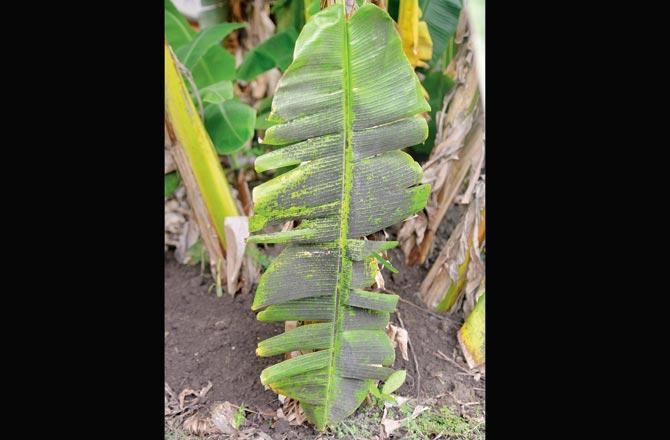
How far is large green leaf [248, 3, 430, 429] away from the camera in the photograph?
2.92 feet

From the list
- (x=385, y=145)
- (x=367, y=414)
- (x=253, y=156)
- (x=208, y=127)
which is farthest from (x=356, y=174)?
(x=253, y=156)

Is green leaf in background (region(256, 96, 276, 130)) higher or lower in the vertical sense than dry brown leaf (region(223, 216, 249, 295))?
higher

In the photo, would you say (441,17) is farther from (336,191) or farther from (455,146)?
(336,191)

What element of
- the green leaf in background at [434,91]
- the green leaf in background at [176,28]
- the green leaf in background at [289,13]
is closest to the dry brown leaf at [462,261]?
the green leaf in background at [434,91]

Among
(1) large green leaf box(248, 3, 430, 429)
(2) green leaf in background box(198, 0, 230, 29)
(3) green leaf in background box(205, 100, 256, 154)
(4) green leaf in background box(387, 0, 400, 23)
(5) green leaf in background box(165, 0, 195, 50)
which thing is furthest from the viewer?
(2) green leaf in background box(198, 0, 230, 29)

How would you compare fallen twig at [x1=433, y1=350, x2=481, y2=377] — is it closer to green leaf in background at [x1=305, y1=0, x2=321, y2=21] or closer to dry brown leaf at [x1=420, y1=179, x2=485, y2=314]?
dry brown leaf at [x1=420, y1=179, x2=485, y2=314]

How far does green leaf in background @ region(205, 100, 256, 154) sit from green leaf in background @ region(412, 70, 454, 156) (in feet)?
1.10

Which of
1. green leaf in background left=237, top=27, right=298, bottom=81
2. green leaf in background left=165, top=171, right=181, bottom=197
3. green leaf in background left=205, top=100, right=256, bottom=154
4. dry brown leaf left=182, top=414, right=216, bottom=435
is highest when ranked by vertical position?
green leaf in background left=237, top=27, right=298, bottom=81

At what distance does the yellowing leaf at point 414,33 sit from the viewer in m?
1.14

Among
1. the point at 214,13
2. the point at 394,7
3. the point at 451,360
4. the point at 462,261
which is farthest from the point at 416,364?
the point at 214,13

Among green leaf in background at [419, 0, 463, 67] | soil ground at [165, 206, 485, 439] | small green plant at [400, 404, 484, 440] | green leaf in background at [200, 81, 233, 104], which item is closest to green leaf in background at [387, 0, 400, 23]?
green leaf in background at [419, 0, 463, 67]

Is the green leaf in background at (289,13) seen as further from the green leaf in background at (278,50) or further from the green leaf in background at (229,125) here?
the green leaf in background at (229,125)

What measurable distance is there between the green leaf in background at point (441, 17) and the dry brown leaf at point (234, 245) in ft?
1.62

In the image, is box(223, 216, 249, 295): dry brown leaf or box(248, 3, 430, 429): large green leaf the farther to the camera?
box(223, 216, 249, 295): dry brown leaf
